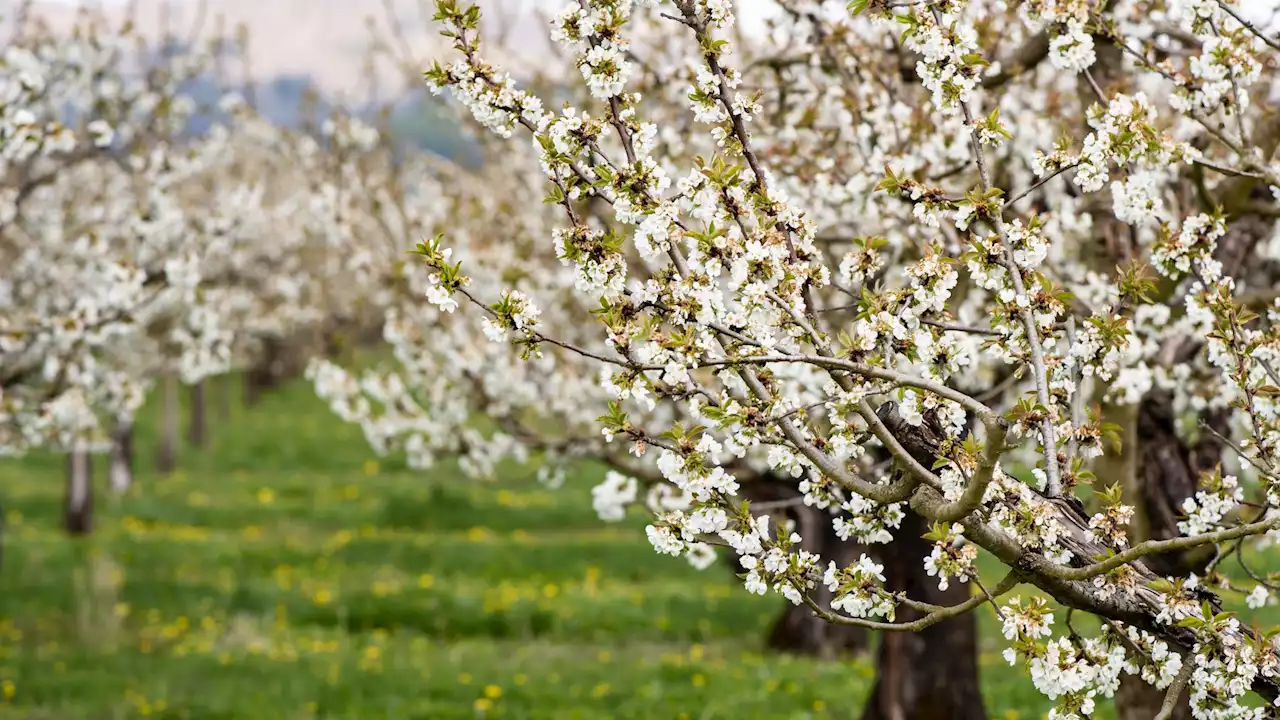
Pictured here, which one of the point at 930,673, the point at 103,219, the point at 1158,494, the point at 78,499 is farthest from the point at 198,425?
the point at 1158,494

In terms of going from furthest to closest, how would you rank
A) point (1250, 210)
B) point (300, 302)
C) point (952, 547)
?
point (300, 302) → point (1250, 210) → point (952, 547)

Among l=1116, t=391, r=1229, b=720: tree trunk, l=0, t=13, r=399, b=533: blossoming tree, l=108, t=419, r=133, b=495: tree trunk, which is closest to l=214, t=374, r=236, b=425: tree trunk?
l=108, t=419, r=133, b=495: tree trunk

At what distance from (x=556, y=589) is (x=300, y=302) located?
23752mm

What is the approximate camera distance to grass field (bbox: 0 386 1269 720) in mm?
10352

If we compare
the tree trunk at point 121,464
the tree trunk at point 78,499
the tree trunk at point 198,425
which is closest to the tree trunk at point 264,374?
the tree trunk at point 198,425

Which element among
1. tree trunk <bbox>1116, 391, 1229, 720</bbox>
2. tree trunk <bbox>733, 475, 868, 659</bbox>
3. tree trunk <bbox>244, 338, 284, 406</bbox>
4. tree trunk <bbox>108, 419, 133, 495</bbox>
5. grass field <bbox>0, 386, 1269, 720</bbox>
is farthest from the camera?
tree trunk <bbox>244, 338, 284, 406</bbox>

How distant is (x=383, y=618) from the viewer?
46.9 ft

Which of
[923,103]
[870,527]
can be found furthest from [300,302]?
[870,527]

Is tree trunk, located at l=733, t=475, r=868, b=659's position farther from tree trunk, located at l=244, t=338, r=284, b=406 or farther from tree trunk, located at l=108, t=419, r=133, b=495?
tree trunk, located at l=244, t=338, r=284, b=406

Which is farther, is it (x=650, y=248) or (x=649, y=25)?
(x=649, y=25)

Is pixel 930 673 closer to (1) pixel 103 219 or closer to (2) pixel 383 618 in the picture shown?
(2) pixel 383 618

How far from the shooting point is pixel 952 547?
11.7 ft

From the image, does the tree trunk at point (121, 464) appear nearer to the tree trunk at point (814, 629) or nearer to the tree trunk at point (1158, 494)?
the tree trunk at point (814, 629)

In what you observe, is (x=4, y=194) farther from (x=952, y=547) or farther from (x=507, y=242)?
(x=952, y=547)
